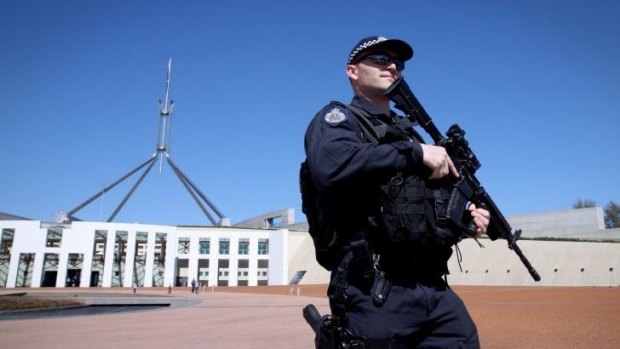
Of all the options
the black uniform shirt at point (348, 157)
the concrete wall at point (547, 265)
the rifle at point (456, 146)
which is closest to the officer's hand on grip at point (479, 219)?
the rifle at point (456, 146)

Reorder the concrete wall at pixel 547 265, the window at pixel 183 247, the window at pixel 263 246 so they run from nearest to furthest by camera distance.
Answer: the concrete wall at pixel 547 265 < the window at pixel 263 246 < the window at pixel 183 247

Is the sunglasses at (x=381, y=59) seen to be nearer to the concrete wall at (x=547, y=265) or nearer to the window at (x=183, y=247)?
the concrete wall at (x=547, y=265)

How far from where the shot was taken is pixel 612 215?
7194 centimetres

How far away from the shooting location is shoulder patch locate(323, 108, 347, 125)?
229 centimetres

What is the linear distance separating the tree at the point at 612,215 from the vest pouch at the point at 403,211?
277 ft

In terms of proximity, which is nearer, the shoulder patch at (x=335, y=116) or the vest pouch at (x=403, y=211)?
the vest pouch at (x=403, y=211)

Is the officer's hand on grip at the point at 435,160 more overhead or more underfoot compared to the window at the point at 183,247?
more underfoot

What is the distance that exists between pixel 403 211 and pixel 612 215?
282 feet

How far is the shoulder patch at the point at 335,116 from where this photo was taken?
229cm

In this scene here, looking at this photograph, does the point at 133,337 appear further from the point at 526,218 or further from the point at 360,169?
the point at 526,218

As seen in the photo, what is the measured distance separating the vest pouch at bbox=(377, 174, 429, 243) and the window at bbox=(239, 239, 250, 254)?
→ 180 ft

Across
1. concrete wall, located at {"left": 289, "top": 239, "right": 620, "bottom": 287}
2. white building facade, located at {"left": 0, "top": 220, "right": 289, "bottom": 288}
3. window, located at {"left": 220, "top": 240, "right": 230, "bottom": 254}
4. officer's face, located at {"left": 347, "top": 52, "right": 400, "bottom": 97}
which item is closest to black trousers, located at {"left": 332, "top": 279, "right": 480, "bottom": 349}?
officer's face, located at {"left": 347, "top": 52, "right": 400, "bottom": 97}

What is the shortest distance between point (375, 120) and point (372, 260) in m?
0.86

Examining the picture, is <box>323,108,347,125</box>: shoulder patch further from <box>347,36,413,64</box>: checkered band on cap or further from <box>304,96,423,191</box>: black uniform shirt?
<box>347,36,413,64</box>: checkered band on cap
